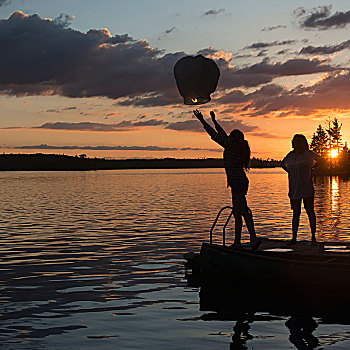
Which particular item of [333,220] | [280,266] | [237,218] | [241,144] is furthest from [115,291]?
[333,220]

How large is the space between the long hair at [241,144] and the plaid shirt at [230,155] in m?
0.07

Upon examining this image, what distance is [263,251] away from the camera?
13836 mm

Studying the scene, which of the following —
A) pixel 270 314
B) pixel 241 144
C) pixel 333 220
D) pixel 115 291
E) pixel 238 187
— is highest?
pixel 241 144

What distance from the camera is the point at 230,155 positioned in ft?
43.8

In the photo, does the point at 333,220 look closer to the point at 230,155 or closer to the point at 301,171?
the point at 301,171

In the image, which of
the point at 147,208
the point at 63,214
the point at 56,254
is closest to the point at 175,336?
the point at 56,254

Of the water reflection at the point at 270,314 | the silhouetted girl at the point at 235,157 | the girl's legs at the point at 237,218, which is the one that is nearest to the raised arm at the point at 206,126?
the silhouetted girl at the point at 235,157

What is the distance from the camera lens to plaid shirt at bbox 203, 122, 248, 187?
13.3m

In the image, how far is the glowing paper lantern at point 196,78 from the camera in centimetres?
1424

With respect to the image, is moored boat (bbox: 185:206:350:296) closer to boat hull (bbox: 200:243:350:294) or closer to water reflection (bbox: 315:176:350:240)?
boat hull (bbox: 200:243:350:294)

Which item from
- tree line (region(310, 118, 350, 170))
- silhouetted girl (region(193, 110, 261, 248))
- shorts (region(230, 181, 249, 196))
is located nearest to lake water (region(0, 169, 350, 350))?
silhouetted girl (region(193, 110, 261, 248))

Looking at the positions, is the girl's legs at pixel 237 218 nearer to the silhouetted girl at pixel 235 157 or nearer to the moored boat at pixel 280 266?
the silhouetted girl at pixel 235 157

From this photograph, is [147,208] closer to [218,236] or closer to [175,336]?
[218,236]

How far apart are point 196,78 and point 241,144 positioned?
2.11 metres
